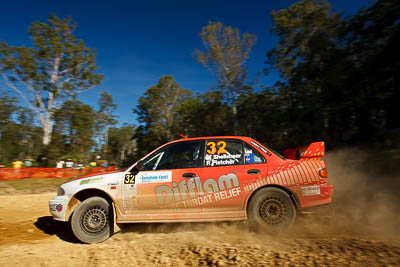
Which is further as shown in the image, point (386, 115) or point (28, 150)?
point (28, 150)

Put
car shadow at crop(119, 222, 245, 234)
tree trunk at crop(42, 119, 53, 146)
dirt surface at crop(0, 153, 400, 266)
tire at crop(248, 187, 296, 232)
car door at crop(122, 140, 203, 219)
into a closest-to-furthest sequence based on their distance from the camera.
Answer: dirt surface at crop(0, 153, 400, 266) < tire at crop(248, 187, 296, 232) < car door at crop(122, 140, 203, 219) < car shadow at crop(119, 222, 245, 234) < tree trunk at crop(42, 119, 53, 146)

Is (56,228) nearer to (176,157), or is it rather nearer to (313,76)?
(176,157)

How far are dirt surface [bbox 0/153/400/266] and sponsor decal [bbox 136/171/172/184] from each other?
3.25ft

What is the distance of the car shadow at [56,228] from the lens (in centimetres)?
459

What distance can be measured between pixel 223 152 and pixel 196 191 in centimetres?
84

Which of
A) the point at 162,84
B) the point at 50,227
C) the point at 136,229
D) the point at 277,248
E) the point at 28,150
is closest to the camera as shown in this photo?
the point at 277,248

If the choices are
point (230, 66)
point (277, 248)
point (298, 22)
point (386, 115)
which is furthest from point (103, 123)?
point (277, 248)

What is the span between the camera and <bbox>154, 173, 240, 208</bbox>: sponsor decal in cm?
411

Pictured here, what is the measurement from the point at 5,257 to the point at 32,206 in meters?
4.36

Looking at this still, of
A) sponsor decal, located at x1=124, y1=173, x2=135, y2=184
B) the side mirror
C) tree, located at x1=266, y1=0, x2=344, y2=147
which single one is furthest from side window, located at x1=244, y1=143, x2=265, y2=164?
tree, located at x1=266, y1=0, x2=344, y2=147

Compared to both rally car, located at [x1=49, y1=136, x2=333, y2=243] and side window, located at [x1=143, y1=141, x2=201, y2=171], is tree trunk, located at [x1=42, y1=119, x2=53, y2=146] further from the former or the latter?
side window, located at [x1=143, y1=141, x2=201, y2=171]

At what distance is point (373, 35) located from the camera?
37.5ft

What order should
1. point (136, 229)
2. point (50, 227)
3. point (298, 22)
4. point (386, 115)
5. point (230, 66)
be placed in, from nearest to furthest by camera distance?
point (136, 229)
point (50, 227)
point (386, 115)
point (298, 22)
point (230, 66)

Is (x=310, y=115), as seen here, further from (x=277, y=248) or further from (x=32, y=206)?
(x=32, y=206)
